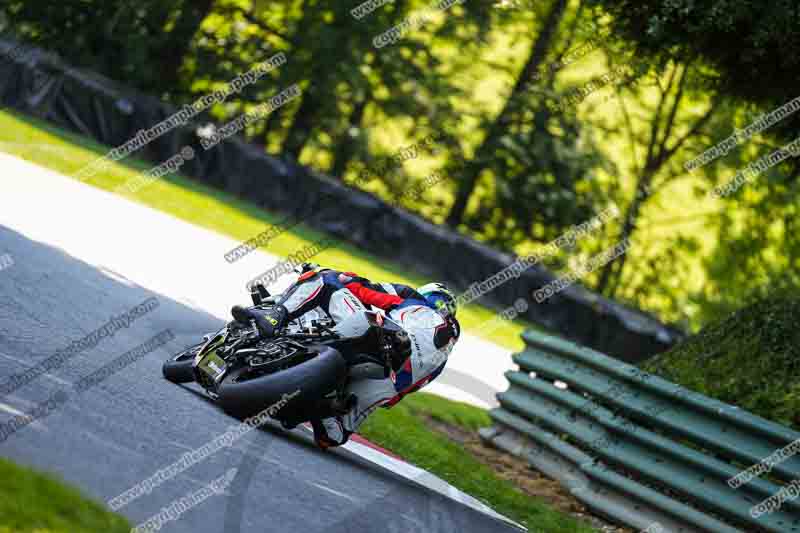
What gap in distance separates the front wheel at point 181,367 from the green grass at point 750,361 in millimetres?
5027

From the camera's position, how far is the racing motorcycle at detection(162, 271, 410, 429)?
320 inches

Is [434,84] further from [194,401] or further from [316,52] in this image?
[194,401]

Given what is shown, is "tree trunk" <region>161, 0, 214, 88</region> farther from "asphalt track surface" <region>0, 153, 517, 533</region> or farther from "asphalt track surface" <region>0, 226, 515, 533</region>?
"asphalt track surface" <region>0, 226, 515, 533</region>

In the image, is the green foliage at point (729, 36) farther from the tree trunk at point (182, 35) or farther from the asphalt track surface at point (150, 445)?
the tree trunk at point (182, 35)

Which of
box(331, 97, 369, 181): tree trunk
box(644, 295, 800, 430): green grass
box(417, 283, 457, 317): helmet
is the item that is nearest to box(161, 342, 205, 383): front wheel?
box(417, 283, 457, 317): helmet

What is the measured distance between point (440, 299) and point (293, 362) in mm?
1329

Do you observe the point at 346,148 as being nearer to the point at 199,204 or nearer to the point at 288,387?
the point at 199,204

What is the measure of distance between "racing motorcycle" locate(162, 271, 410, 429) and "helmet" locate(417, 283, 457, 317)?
438 mm

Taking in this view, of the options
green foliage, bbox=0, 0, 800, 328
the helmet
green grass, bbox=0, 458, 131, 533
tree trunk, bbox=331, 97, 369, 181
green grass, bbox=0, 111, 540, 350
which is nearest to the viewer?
green grass, bbox=0, 458, 131, 533

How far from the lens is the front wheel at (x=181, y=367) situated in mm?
8797

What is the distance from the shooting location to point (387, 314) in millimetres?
9023

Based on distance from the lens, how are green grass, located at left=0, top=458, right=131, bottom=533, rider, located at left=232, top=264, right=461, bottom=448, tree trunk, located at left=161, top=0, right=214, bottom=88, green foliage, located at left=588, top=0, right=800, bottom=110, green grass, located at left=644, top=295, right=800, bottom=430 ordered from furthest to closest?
tree trunk, located at left=161, top=0, right=214, bottom=88 < green foliage, located at left=588, top=0, right=800, bottom=110 < green grass, located at left=644, top=295, right=800, bottom=430 < rider, located at left=232, top=264, right=461, bottom=448 < green grass, located at left=0, top=458, right=131, bottom=533

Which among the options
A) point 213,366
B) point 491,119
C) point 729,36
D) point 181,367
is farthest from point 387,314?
point 491,119

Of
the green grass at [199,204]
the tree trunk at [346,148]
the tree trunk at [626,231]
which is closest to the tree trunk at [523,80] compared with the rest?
the tree trunk at [346,148]
